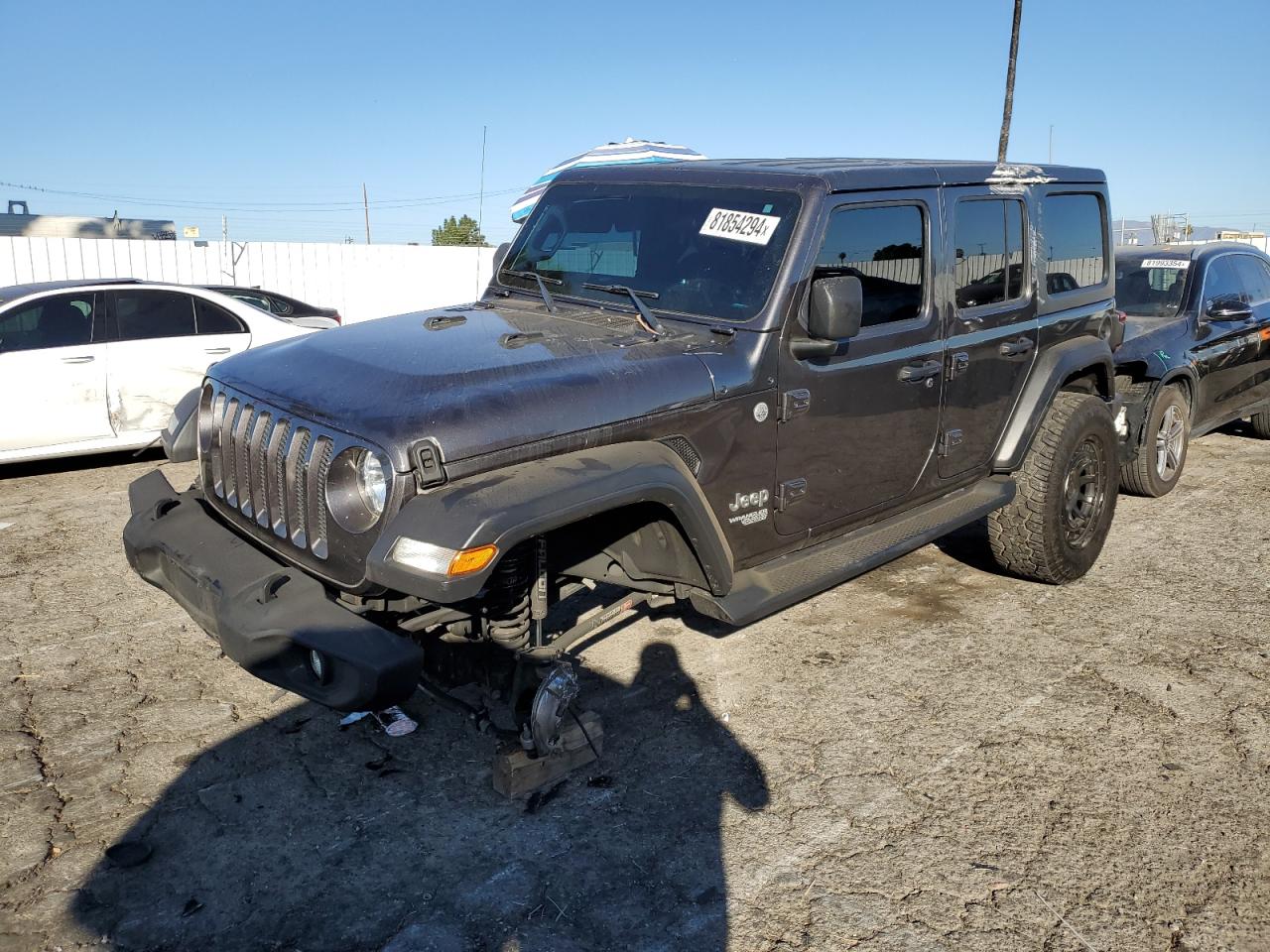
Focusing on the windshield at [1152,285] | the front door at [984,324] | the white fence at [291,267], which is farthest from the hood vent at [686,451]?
the white fence at [291,267]

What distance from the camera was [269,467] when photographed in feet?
10.3

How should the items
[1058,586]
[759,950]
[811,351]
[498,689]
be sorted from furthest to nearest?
[1058,586]
[811,351]
[498,689]
[759,950]

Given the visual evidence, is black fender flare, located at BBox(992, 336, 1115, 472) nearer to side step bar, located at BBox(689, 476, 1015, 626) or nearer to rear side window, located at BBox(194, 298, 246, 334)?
side step bar, located at BBox(689, 476, 1015, 626)

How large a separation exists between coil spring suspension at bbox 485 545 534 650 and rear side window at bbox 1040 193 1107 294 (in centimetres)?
334

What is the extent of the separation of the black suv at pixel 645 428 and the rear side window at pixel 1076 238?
0.04m

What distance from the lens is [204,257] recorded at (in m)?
18.3

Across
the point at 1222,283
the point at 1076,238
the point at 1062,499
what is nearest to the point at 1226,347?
the point at 1222,283

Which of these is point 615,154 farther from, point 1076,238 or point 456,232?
point 456,232

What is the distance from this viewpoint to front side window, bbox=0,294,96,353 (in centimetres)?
729

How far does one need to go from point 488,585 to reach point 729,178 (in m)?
1.97

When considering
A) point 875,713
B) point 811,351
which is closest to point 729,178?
point 811,351

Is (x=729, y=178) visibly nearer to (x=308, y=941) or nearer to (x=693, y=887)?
(x=693, y=887)

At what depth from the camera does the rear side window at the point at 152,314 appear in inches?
305

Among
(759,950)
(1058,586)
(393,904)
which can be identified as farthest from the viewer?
(1058,586)
